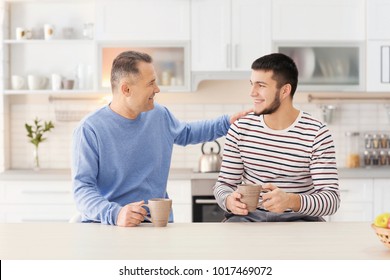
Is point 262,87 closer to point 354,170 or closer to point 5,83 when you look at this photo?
point 354,170

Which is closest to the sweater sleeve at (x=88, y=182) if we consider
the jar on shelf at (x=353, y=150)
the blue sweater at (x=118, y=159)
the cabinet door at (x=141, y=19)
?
the blue sweater at (x=118, y=159)

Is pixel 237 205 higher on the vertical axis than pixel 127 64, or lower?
lower

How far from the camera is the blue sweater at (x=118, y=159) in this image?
9.09 ft

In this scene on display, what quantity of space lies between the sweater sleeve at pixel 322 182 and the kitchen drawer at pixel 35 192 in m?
2.58

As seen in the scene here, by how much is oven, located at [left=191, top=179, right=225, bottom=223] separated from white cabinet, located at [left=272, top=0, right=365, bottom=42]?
124cm

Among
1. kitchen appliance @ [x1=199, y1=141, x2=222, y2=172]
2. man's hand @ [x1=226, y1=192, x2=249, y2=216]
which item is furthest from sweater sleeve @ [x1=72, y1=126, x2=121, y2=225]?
kitchen appliance @ [x1=199, y1=141, x2=222, y2=172]

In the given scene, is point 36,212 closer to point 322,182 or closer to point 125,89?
point 125,89

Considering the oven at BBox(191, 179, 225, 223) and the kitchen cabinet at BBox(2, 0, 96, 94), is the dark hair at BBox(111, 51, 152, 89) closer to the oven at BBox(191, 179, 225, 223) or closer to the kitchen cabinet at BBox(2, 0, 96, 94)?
the oven at BBox(191, 179, 225, 223)

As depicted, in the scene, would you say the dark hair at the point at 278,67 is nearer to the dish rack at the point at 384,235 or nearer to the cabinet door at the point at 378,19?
the dish rack at the point at 384,235

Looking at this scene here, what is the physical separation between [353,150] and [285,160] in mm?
2771

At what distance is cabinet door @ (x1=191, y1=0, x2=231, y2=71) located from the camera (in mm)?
5137

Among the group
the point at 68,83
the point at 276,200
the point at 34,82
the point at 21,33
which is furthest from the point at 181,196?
the point at 276,200

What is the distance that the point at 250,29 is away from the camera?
514 cm
